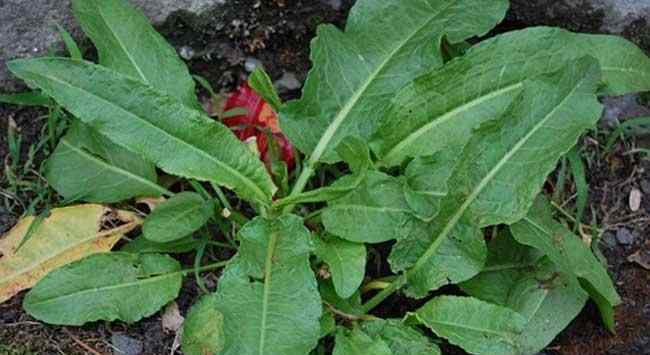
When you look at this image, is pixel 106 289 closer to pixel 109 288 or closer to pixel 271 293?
pixel 109 288

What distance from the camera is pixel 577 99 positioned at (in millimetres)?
2078

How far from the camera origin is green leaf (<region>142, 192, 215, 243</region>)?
2.13 meters

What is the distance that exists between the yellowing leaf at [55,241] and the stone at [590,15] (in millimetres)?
973

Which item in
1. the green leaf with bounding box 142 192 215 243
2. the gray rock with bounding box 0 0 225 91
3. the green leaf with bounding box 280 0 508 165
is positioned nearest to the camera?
the green leaf with bounding box 142 192 215 243

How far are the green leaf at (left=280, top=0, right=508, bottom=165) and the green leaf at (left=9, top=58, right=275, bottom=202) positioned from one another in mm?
204

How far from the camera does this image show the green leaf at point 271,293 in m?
1.91

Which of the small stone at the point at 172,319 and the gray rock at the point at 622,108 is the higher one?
the gray rock at the point at 622,108

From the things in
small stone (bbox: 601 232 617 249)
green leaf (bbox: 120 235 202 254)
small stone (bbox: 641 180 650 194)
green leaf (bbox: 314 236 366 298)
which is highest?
green leaf (bbox: 314 236 366 298)

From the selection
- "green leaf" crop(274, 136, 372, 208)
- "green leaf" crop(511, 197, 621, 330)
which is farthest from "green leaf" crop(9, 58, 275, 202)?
"green leaf" crop(511, 197, 621, 330)

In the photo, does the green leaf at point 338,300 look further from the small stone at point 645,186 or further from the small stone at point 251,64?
the small stone at point 645,186

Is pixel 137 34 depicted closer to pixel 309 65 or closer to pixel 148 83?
pixel 148 83

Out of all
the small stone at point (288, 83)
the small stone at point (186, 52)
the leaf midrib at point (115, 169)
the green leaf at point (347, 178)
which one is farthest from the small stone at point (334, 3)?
the leaf midrib at point (115, 169)

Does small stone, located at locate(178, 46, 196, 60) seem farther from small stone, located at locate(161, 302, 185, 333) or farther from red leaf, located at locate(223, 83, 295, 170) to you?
small stone, located at locate(161, 302, 185, 333)

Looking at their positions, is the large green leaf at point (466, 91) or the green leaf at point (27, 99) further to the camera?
the green leaf at point (27, 99)
